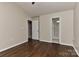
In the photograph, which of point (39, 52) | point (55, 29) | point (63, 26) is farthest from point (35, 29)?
point (39, 52)

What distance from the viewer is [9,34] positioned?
4.92 m

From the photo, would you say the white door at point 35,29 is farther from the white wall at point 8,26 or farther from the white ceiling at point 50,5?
the white wall at point 8,26

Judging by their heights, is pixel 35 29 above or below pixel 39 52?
above

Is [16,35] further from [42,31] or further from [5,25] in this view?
[42,31]

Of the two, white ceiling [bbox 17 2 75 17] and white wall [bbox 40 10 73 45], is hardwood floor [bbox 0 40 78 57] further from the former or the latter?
white ceiling [bbox 17 2 75 17]

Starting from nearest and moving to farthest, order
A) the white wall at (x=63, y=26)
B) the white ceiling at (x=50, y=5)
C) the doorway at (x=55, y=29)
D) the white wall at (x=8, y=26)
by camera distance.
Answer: the white wall at (x=8, y=26), the white ceiling at (x=50, y=5), the white wall at (x=63, y=26), the doorway at (x=55, y=29)

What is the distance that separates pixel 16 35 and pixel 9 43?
935mm

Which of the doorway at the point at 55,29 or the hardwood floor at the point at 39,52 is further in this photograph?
the doorway at the point at 55,29

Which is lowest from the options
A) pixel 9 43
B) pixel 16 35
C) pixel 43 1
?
pixel 9 43

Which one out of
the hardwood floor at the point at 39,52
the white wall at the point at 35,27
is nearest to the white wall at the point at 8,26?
the hardwood floor at the point at 39,52

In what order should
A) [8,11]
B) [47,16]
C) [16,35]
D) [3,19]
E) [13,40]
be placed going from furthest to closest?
[47,16] → [16,35] → [13,40] → [8,11] → [3,19]

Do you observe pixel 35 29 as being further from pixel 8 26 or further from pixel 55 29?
pixel 8 26

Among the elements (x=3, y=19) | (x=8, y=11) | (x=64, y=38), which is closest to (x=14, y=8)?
(x=8, y=11)

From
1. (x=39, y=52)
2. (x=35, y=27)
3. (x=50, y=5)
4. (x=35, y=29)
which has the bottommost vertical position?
(x=39, y=52)
